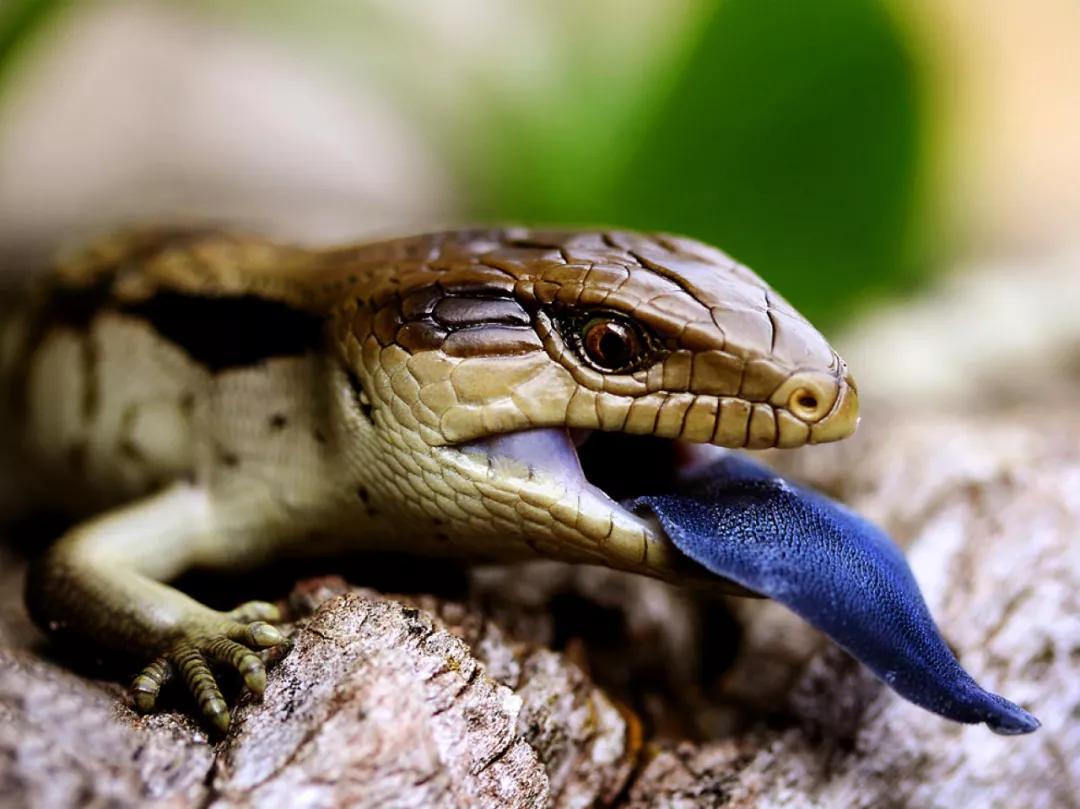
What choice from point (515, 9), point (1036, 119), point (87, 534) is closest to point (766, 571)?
point (87, 534)

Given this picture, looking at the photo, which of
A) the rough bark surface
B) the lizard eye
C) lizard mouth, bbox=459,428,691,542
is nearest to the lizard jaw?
lizard mouth, bbox=459,428,691,542

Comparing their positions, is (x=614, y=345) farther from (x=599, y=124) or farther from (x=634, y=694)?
(x=599, y=124)

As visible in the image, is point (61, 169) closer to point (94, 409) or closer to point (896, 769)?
point (94, 409)

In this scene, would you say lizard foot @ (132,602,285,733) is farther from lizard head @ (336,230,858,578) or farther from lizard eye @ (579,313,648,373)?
lizard eye @ (579,313,648,373)

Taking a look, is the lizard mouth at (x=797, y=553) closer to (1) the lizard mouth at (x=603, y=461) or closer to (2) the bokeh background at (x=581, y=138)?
(1) the lizard mouth at (x=603, y=461)

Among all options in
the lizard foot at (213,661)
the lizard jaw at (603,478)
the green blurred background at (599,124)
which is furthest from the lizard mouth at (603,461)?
the green blurred background at (599,124)

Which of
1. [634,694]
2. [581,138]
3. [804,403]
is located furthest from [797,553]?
[581,138]
